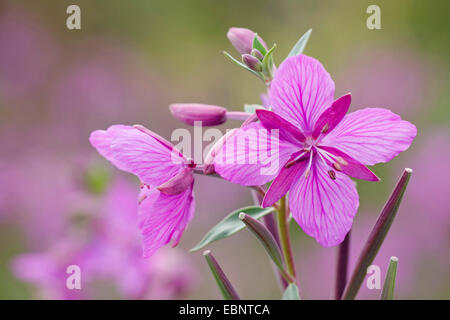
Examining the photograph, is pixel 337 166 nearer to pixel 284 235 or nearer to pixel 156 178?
pixel 284 235

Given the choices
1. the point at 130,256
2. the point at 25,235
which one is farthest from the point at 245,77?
the point at 130,256

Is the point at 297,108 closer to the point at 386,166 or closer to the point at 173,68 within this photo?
the point at 386,166

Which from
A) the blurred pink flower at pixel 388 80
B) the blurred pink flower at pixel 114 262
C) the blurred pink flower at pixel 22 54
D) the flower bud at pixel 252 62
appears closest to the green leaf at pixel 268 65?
the flower bud at pixel 252 62

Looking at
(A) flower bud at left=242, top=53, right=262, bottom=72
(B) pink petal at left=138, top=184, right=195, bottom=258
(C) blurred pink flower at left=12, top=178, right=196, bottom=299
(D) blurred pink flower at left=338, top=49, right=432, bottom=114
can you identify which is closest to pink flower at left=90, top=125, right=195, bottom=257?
(B) pink petal at left=138, top=184, right=195, bottom=258

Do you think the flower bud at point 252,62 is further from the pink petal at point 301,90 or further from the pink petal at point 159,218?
the pink petal at point 159,218

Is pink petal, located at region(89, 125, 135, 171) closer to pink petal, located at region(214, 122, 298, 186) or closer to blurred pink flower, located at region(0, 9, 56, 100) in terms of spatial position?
pink petal, located at region(214, 122, 298, 186)

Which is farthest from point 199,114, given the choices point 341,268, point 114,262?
point 114,262

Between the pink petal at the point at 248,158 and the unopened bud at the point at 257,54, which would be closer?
the pink petal at the point at 248,158
